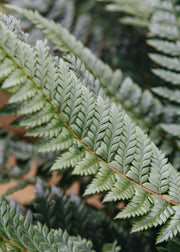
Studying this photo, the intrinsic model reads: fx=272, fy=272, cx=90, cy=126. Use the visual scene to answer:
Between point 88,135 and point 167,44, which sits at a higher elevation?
point 167,44

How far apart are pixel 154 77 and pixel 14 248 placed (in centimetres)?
84

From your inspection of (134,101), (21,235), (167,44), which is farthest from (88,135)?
(167,44)

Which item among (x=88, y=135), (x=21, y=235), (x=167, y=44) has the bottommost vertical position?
(x=21, y=235)

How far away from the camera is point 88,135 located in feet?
1.85

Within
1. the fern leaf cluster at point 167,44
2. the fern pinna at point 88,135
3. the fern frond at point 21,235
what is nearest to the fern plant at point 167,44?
the fern leaf cluster at point 167,44

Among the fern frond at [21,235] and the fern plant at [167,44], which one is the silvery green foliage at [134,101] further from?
the fern frond at [21,235]

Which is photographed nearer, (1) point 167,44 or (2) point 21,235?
(2) point 21,235

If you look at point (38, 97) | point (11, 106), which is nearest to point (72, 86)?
point (38, 97)

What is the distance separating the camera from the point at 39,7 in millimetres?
1190

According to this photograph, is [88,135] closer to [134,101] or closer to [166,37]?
[134,101]

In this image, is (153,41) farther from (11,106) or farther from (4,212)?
(4,212)

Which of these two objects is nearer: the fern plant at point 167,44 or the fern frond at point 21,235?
the fern frond at point 21,235

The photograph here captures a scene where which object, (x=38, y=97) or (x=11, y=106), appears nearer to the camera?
(x=38, y=97)

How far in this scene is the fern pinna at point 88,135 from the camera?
0.53m
